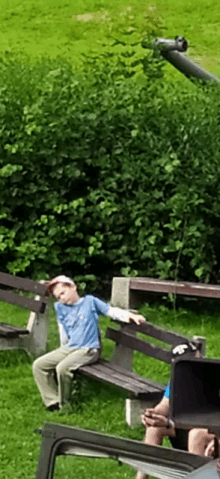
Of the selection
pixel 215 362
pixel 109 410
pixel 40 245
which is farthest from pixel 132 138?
pixel 215 362

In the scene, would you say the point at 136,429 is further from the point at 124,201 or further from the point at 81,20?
the point at 81,20

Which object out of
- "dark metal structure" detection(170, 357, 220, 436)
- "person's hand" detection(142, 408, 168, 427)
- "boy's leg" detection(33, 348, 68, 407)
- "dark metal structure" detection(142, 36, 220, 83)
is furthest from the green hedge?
"dark metal structure" detection(170, 357, 220, 436)

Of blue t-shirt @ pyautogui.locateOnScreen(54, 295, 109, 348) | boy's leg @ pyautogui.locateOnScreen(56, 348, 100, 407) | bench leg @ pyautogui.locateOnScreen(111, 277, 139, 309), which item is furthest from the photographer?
bench leg @ pyautogui.locateOnScreen(111, 277, 139, 309)

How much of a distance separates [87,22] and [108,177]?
68.5ft

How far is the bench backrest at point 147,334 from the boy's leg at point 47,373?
14.3 inches

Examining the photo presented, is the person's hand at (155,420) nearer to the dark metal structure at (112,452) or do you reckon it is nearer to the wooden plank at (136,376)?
the dark metal structure at (112,452)

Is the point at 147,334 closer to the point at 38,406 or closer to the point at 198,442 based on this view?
the point at 38,406

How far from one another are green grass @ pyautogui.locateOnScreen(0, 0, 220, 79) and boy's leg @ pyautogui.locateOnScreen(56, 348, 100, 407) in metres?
20.4

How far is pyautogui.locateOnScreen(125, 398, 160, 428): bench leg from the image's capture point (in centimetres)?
687

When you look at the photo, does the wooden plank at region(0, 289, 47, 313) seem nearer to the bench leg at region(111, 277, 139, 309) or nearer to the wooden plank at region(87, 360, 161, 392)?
the bench leg at region(111, 277, 139, 309)

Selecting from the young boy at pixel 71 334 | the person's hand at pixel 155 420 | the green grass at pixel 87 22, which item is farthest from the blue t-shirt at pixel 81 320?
the green grass at pixel 87 22

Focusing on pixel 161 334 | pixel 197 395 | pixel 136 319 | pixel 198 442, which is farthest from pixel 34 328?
pixel 197 395

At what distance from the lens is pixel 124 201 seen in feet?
34.3

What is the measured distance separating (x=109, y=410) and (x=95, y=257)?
3.43 meters
